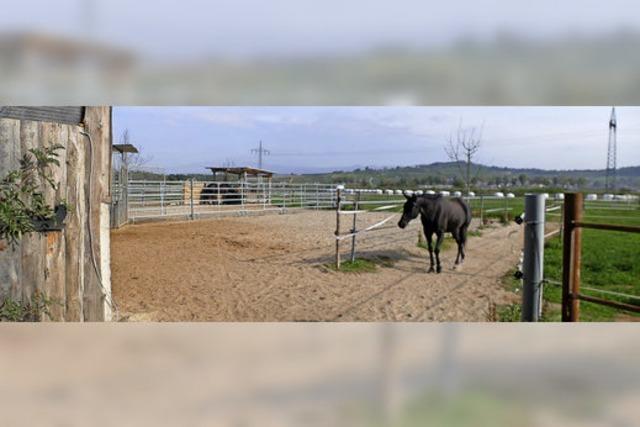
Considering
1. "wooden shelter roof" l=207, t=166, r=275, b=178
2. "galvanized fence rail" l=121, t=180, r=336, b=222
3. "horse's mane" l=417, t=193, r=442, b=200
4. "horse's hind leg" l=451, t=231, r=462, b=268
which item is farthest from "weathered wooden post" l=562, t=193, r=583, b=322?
"wooden shelter roof" l=207, t=166, r=275, b=178

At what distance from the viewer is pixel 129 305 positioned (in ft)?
9.87

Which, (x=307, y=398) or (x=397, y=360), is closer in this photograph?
(x=307, y=398)

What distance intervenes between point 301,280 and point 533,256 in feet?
7.28

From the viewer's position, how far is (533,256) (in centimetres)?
201

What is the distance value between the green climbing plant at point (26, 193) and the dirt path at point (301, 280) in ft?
3.86

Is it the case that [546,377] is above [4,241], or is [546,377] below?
below

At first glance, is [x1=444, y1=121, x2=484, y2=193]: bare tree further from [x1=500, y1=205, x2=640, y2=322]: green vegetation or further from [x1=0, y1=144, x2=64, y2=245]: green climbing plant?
[x1=0, y1=144, x2=64, y2=245]: green climbing plant

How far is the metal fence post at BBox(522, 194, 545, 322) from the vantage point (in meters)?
1.95
